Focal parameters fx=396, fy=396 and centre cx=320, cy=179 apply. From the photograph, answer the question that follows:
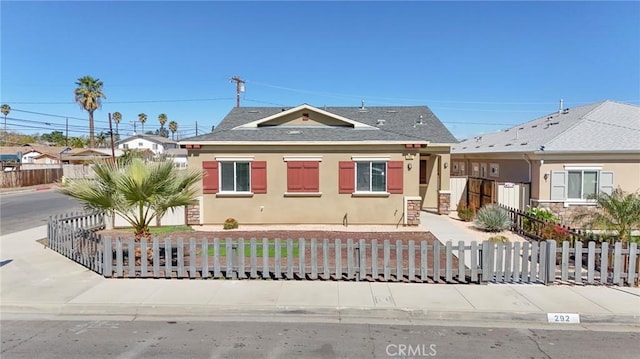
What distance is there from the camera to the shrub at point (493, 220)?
14109 millimetres

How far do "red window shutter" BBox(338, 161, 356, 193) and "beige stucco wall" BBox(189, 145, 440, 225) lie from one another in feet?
0.55

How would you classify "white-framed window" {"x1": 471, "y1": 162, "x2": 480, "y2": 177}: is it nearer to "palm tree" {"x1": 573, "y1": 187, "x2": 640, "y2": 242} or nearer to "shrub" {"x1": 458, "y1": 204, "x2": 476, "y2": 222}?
"shrub" {"x1": 458, "y1": 204, "x2": 476, "y2": 222}

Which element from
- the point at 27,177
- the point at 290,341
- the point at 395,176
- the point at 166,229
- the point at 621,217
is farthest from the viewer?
the point at 27,177

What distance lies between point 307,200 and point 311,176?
99cm

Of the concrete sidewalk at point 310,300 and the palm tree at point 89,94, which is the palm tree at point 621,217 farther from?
the palm tree at point 89,94

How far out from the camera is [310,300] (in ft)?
23.4

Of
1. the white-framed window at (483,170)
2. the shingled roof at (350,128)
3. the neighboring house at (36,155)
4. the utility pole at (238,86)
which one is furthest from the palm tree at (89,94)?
the white-framed window at (483,170)

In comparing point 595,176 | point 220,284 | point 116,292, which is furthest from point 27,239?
point 595,176

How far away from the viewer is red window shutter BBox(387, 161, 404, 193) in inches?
618

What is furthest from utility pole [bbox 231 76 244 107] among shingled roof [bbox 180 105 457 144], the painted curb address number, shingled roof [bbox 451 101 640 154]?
the painted curb address number

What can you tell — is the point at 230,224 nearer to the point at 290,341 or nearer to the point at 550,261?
the point at 290,341

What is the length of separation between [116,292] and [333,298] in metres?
4.16

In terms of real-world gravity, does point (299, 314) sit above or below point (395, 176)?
below

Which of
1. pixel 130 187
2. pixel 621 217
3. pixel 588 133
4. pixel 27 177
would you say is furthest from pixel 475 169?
pixel 27 177
